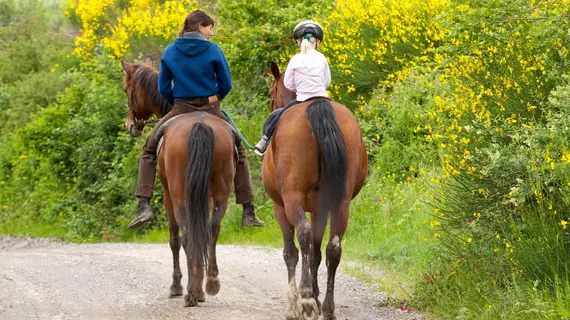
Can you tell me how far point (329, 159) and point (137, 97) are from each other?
3.48m

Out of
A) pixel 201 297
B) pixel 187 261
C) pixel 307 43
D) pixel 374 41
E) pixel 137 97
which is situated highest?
pixel 374 41

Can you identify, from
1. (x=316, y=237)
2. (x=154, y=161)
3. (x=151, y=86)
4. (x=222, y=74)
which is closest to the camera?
(x=316, y=237)

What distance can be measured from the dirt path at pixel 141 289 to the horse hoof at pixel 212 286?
12cm

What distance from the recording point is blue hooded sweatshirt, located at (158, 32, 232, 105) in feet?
31.4

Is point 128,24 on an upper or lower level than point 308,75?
upper

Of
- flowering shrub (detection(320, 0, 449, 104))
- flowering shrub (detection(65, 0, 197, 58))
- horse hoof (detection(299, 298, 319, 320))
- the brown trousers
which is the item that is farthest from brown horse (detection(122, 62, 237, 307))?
flowering shrub (detection(65, 0, 197, 58))

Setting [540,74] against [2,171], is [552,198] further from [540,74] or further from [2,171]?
[2,171]

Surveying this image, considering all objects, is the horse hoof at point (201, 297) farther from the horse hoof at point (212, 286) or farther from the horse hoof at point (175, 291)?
the horse hoof at point (175, 291)

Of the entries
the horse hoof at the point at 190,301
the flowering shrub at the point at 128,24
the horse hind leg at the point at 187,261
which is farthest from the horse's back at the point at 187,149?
the flowering shrub at the point at 128,24

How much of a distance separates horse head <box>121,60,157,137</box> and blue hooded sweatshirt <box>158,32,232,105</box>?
1.02 meters

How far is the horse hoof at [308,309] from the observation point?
796cm

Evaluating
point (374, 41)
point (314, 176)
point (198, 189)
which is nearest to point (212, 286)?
point (198, 189)

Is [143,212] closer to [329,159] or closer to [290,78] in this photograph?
[290,78]

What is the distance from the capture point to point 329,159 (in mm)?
8078
